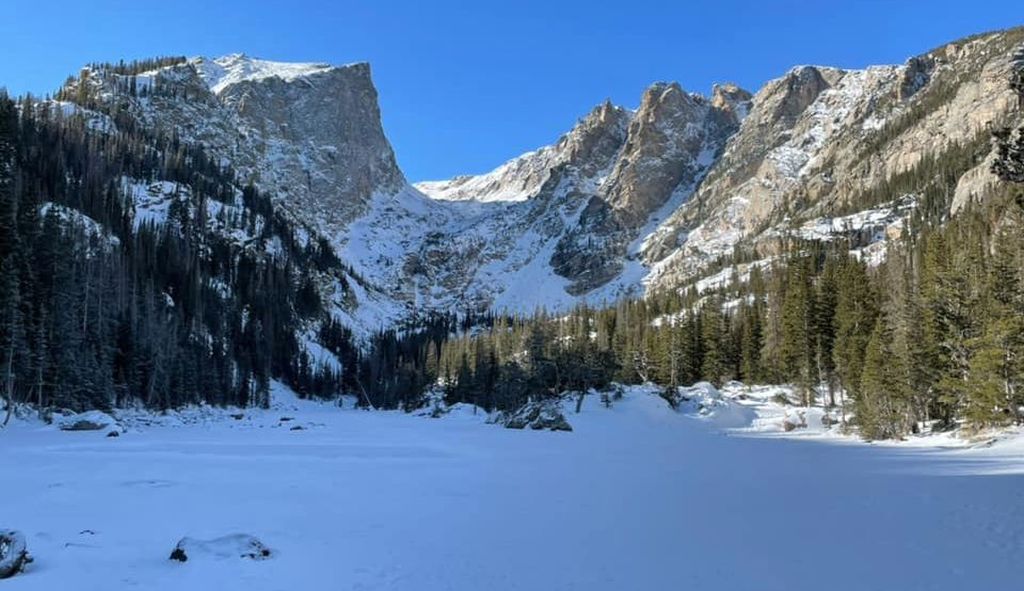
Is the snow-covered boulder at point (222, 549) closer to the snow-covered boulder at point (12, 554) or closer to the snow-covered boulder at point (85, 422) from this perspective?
the snow-covered boulder at point (12, 554)

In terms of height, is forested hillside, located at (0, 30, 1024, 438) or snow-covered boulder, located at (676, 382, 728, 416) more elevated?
forested hillside, located at (0, 30, 1024, 438)

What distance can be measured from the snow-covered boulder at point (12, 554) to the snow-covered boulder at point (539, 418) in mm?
42706

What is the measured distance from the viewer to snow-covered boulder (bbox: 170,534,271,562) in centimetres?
867

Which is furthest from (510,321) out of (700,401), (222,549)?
(222,549)

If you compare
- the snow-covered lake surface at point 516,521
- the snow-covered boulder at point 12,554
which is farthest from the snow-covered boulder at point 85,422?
the snow-covered boulder at point 12,554

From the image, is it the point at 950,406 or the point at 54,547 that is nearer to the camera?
the point at 54,547

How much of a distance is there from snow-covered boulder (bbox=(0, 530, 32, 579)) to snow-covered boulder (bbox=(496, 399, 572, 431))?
42.7 metres

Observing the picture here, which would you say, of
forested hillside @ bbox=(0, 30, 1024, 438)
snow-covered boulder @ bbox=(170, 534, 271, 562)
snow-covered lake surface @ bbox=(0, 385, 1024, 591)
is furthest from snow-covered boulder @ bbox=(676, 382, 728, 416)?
snow-covered boulder @ bbox=(170, 534, 271, 562)

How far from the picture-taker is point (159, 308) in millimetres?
86375

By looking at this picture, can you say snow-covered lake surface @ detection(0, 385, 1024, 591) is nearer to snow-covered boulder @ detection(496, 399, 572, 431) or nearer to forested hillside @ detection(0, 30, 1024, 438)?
forested hillside @ detection(0, 30, 1024, 438)

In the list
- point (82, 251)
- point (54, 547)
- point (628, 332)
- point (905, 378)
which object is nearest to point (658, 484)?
point (54, 547)

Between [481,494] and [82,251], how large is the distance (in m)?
69.3

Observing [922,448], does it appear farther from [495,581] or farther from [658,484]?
[495,581]

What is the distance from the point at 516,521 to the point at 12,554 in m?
7.91
